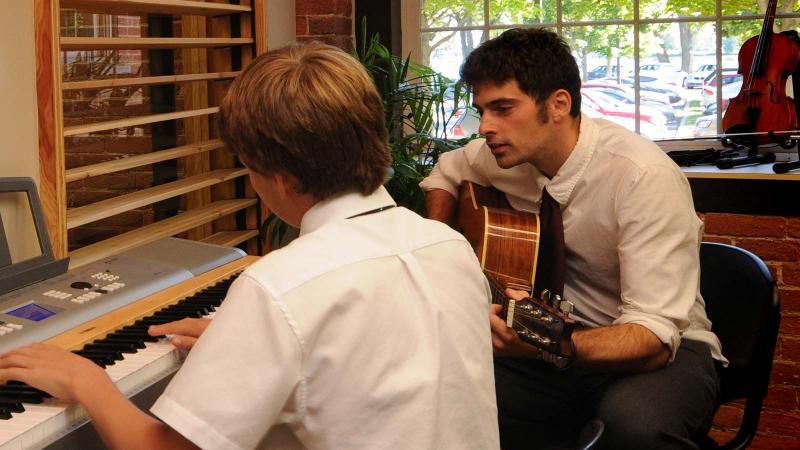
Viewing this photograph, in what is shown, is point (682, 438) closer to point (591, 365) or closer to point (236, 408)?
point (591, 365)

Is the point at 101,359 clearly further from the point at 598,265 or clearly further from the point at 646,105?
the point at 646,105

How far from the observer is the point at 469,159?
8.79 feet

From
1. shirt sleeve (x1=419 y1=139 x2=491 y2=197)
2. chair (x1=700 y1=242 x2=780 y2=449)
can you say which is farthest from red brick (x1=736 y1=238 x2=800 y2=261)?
shirt sleeve (x1=419 y1=139 x2=491 y2=197)

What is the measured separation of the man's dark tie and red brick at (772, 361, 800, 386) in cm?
136

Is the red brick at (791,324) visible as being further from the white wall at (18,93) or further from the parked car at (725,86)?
the white wall at (18,93)

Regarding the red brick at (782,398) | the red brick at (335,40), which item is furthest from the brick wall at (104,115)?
the red brick at (782,398)

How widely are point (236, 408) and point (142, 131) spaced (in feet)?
5.71

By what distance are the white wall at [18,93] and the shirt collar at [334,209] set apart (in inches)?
36.5

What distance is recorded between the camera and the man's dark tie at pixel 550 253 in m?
2.29

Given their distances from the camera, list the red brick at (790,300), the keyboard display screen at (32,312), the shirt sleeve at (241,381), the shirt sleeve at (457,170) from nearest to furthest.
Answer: the shirt sleeve at (241,381)
the keyboard display screen at (32,312)
the shirt sleeve at (457,170)
the red brick at (790,300)

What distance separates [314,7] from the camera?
3.54 metres

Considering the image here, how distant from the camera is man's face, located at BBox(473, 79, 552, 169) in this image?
7.72 ft

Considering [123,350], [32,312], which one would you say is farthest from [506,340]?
[32,312]

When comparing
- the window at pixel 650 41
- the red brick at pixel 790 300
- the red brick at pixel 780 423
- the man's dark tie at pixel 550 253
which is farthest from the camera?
the window at pixel 650 41
